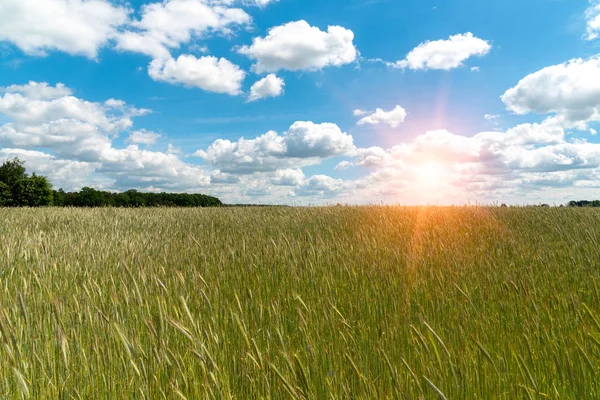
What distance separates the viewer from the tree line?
25844 millimetres

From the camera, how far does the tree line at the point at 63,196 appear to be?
84.8ft

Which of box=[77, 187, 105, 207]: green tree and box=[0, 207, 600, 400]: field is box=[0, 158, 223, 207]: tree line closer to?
box=[77, 187, 105, 207]: green tree

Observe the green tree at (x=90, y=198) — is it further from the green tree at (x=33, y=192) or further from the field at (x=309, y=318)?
the field at (x=309, y=318)

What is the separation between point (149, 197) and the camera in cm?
3294

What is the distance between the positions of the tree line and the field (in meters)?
14.5

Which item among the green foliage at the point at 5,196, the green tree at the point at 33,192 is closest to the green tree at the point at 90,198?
the green tree at the point at 33,192

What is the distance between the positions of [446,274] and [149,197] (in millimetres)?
32073

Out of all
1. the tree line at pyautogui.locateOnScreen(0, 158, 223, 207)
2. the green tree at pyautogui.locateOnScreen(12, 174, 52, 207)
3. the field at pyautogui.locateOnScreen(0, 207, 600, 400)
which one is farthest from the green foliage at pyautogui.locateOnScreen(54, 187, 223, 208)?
the field at pyautogui.locateOnScreen(0, 207, 600, 400)

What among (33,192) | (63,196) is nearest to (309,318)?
(33,192)

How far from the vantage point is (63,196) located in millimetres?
31656

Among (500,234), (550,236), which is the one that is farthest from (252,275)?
(550,236)

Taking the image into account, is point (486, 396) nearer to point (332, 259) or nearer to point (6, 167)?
point (332, 259)

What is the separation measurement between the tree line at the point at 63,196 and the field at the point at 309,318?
14497mm

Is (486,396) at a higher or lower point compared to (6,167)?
lower
